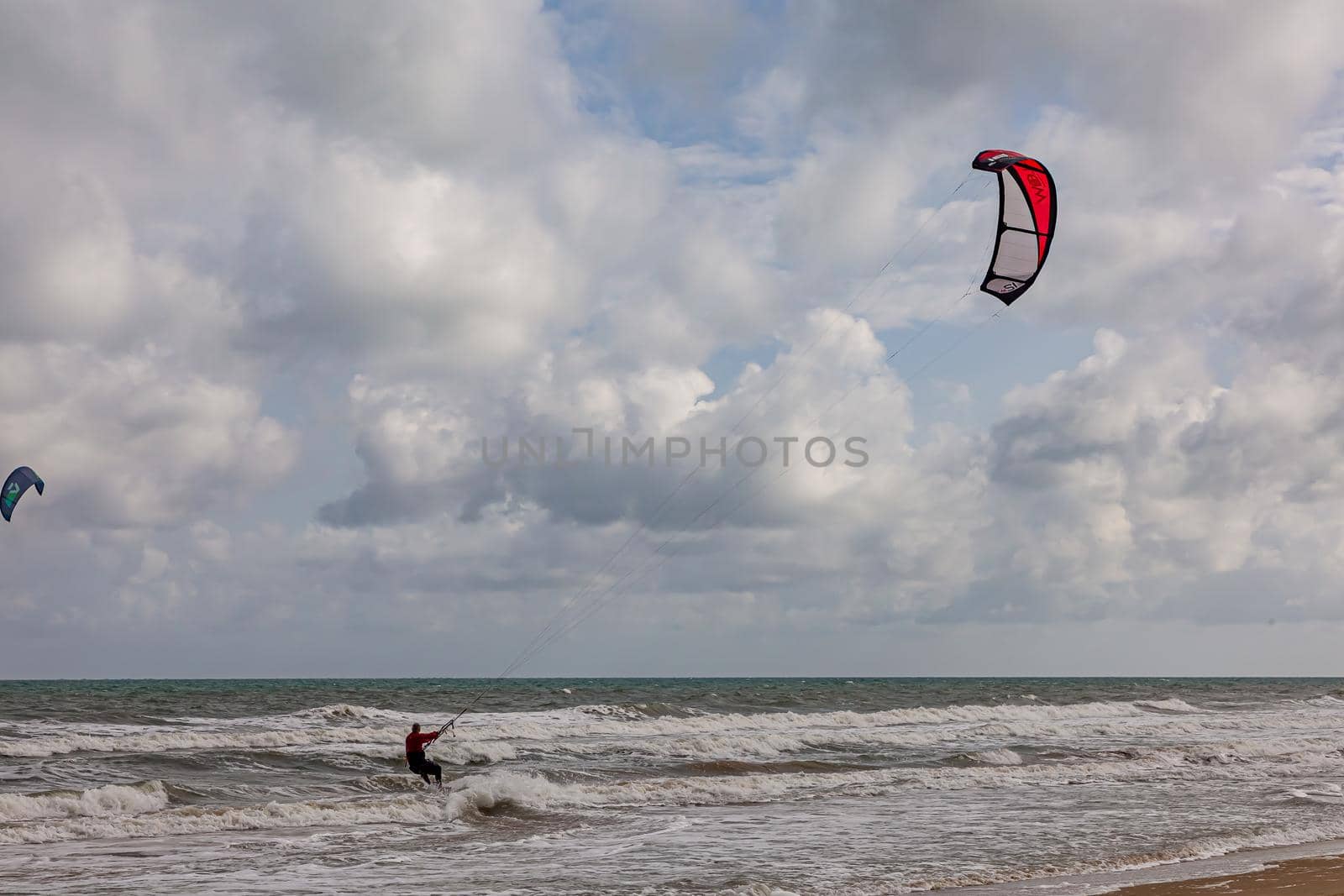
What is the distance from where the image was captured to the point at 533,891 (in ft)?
33.3

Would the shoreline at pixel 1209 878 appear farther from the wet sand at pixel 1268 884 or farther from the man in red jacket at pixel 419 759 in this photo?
the man in red jacket at pixel 419 759

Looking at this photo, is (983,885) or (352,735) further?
(352,735)

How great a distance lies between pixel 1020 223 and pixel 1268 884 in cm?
854

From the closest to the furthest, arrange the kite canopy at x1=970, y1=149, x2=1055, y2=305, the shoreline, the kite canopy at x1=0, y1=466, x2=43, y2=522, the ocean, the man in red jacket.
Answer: the shoreline < the ocean < the kite canopy at x1=970, y1=149, x2=1055, y2=305 < the man in red jacket < the kite canopy at x1=0, y1=466, x2=43, y2=522

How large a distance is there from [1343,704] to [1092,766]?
3928 cm

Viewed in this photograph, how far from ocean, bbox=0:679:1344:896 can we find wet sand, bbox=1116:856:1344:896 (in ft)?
1.81

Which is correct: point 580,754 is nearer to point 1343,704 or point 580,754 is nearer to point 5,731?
point 5,731

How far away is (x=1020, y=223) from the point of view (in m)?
15.2

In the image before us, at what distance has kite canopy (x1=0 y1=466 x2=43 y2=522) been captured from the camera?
28750 millimetres

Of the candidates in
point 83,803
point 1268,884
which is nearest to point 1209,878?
point 1268,884

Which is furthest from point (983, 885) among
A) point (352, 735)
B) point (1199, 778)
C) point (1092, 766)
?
point (352, 735)

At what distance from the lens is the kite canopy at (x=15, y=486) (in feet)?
94.3

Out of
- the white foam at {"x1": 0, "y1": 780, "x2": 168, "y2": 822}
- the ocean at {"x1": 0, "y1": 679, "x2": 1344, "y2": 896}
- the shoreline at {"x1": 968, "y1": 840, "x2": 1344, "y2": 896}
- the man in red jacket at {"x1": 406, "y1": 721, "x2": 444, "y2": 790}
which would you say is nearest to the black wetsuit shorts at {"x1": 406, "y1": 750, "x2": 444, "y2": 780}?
the man in red jacket at {"x1": 406, "y1": 721, "x2": 444, "y2": 790}

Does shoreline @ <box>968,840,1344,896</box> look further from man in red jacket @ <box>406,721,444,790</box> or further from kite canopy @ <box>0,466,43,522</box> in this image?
kite canopy @ <box>0,466,43,522</box>
